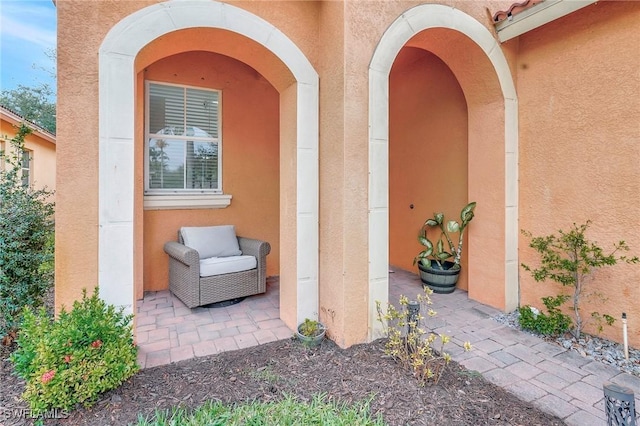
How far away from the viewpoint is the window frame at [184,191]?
4.93m

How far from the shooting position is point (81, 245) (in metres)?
2.66

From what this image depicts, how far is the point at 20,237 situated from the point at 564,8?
6.11m

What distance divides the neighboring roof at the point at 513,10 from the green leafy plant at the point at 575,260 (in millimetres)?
2686

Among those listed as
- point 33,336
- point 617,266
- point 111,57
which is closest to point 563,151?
point 617,266

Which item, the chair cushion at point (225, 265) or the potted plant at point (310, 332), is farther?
the chair cushion at point (225, 265)

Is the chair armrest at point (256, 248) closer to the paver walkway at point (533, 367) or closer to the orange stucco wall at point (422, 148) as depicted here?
the paver walkway at point (533, 367)

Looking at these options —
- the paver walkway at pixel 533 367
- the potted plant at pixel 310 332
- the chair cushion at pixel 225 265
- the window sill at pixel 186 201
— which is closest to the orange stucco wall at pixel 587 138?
the paver walkway at pixel 533 367

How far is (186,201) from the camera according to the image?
202 inches

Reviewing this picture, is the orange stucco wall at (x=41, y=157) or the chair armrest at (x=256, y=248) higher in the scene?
the orange stucco wall at (x=41, y=157)

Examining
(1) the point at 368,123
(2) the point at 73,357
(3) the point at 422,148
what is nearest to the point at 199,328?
(2) the point at 73,357

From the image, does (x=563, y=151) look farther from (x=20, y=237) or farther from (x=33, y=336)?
(x=20, y=237)

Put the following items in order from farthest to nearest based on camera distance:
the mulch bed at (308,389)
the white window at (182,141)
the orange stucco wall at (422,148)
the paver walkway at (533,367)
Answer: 1. the orange stucco wall at (422,148)
2. the white window at (182,141)
3. the paver walkway at (533,367)
4. the mulch bed at (308,389)

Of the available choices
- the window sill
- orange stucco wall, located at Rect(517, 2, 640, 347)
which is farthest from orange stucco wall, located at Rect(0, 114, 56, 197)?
orange stucco wall, located at Rect(517, 2, 640, 347)

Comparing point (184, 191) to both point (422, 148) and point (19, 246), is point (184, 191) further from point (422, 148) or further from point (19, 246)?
point (422, 148)
